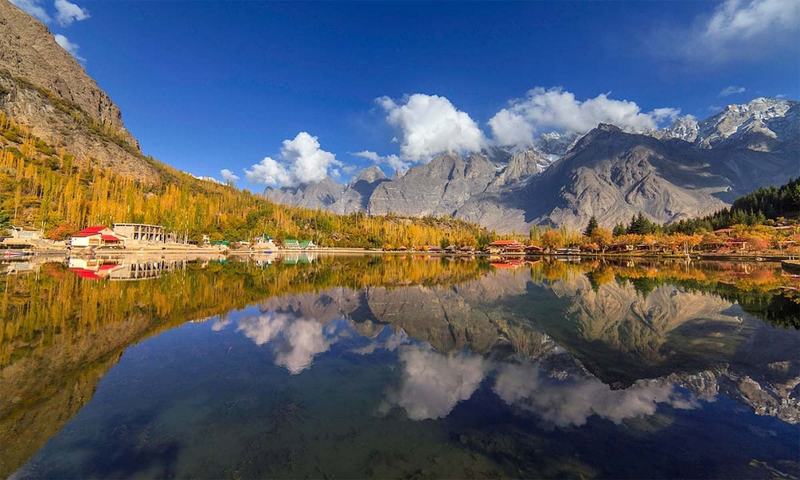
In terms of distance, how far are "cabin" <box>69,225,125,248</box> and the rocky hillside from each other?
8135cm

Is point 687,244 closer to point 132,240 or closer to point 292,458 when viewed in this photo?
point 292,458

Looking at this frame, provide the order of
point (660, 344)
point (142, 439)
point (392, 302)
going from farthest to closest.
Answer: point (392, 302) → point (660, 344) → point (142, 439)

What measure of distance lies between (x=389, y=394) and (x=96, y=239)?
333ft

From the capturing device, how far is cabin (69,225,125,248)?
82.1m

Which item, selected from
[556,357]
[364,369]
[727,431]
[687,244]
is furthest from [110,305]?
[687,244]

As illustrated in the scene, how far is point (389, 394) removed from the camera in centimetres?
957

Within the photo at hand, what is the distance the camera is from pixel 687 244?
102 m

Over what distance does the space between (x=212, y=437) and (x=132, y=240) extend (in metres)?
105

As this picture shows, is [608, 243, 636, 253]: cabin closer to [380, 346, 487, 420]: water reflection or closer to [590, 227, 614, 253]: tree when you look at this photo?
[590, 227, 614, 253]: tree

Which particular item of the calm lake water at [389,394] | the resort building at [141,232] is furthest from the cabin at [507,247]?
the calm lake water at [389,394]

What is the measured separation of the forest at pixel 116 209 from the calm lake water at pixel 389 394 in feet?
276

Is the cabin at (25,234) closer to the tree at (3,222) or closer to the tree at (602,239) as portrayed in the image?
the tree at (3,222)

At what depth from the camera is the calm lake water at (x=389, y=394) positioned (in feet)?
20.8

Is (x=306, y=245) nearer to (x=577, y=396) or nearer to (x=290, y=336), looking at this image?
(x=290, y=336)
